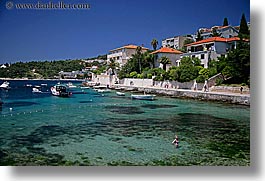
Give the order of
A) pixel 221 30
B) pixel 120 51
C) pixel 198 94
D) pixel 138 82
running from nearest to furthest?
pixel 120 51 → pixel 221 30 → pixel 198 94 → pixel 138 82

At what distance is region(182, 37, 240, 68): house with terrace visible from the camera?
10.7 meters

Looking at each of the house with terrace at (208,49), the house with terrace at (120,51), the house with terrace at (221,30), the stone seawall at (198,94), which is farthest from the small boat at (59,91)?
the house with terrace at (221,30)

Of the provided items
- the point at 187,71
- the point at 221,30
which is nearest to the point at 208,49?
the point at 187,71

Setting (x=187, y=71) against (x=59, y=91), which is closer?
(x=187, y=71)

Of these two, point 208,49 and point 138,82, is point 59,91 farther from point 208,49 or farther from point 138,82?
point 208,49

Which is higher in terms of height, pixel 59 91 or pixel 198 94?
pixel 59 91

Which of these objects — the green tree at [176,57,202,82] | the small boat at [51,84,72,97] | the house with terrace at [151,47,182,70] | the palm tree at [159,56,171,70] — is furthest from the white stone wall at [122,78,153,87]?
the small boat at [51,84,72,97]

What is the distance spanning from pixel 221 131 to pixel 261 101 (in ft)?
4.78

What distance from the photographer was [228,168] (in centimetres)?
378

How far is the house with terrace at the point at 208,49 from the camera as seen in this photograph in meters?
10.7

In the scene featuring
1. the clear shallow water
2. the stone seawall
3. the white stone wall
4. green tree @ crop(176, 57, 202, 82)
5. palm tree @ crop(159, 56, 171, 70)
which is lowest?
the clear shallow water

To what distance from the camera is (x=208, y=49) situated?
501 inches

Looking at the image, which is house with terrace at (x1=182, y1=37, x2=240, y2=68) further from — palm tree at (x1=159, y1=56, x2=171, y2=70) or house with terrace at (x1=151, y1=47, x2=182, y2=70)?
palm tree at (x1=159, y1=56, x2=171, y2=70)

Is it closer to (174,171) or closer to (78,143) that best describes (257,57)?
(174,171)
